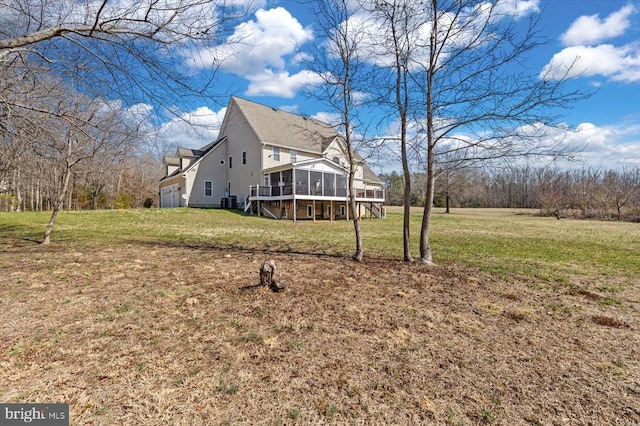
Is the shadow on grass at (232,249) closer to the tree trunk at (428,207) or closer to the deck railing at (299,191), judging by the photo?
the tree trunk at (428,207)

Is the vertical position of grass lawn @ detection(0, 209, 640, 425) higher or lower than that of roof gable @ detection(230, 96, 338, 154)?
lower

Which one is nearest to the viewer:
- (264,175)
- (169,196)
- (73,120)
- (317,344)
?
(317,344)

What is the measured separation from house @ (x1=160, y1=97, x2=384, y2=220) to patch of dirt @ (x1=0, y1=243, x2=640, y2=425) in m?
15.1

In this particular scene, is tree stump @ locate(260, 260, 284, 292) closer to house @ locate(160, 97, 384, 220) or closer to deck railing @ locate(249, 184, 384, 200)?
house @ locate(160, 97, 384, 220)

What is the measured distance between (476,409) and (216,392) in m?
2.15

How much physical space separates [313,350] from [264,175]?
20462mm

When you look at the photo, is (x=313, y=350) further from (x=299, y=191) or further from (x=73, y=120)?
(x=299, y=191)

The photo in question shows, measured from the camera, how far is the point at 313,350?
10.4 ft

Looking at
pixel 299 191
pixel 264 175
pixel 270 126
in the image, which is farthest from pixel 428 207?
pixel 270 126

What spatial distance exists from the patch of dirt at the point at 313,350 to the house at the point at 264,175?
15106 mm

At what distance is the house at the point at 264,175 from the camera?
21.3m

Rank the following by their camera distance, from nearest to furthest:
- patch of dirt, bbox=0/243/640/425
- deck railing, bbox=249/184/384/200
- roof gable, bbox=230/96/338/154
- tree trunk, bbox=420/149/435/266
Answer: patch of dirt, bbox=0/243/640/425 → tree trunk, bbox=420/149/435/266 → deck railing, bbox=249/184/384/200 → roof gable, bbox=230/96/338/154

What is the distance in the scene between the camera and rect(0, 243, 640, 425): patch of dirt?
233 cm

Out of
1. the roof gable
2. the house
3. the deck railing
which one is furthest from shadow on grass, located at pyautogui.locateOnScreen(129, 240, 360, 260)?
the roof gable
